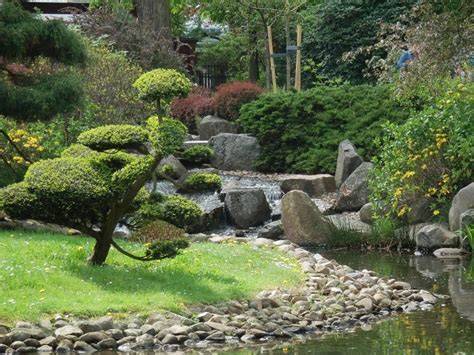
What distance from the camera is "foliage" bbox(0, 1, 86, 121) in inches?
572

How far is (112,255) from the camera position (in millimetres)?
12055

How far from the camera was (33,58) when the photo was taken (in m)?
15.2

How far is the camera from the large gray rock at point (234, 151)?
79.0ft

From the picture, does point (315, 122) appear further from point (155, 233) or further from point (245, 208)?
point (155, 233)

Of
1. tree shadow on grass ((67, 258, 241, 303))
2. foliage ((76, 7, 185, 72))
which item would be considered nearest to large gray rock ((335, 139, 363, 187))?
foliage ((76, 7, 185, 72))

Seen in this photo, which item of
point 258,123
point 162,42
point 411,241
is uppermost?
point 162,42

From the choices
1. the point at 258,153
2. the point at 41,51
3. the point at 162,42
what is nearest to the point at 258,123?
the point at 258,153

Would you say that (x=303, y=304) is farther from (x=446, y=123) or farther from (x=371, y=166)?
(x=371, y=166)

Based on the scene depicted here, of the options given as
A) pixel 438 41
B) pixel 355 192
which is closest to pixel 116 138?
pixel 438 41

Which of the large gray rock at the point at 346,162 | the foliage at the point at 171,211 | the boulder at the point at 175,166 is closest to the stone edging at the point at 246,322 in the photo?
the foliage at the point at 171,211

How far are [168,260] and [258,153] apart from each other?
40.2 feet

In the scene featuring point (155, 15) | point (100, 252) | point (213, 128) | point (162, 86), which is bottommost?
point (100, 252)

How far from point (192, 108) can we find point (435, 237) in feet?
39.7

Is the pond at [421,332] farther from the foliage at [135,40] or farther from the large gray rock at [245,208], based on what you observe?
the foliage at [135,40]
